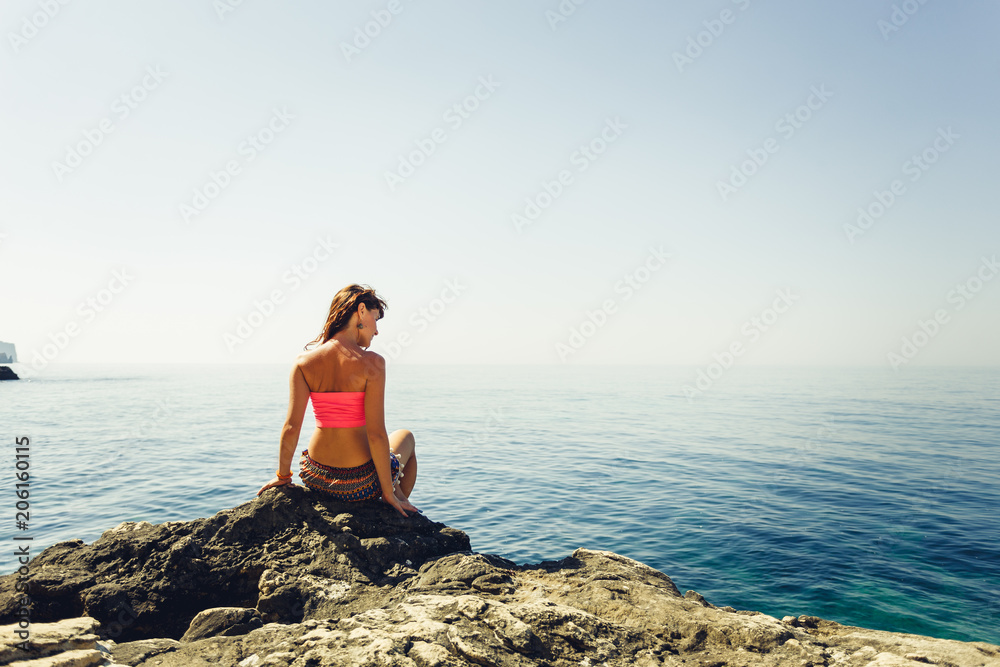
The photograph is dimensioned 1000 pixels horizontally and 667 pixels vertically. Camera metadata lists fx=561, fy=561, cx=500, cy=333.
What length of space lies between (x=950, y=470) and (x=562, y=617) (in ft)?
59.3

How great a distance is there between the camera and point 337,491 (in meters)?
4.97

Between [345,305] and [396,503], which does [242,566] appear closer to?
[396,503]

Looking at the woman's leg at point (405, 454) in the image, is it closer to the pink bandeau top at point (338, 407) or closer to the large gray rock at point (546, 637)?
the pink bandeau top at point (338, 407)

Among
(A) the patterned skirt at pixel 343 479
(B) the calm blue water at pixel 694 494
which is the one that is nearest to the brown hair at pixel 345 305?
(A) the patterned skirt at pixel 343 479

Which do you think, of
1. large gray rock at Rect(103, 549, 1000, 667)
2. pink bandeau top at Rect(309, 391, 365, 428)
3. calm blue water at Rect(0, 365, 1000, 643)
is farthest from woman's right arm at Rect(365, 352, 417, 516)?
calm blue water at Rect(0, 365, 1000, 643)

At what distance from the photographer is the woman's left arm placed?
4.68 meters

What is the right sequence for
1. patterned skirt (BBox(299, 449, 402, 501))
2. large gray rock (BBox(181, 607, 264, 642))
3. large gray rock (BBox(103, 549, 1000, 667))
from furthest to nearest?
patterned skirt (BBox(299, 449, 402, 501))
large gray rock (BBox(181, 607, 264, 642))
large gray rock (BBox(103, 549, 1000, 667))

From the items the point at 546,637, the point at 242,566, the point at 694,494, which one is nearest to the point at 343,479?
the point at 242,566

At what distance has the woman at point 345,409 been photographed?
481 cm

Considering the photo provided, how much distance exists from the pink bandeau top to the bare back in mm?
37

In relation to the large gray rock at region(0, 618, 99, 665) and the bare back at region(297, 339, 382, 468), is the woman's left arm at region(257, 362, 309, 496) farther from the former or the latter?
the large gray rock at region(0, 618, 99, 665)

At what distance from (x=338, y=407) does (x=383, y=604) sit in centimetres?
168

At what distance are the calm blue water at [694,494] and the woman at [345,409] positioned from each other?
4953mm

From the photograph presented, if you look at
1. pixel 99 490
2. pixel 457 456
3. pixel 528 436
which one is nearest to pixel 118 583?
pixel 99 490
